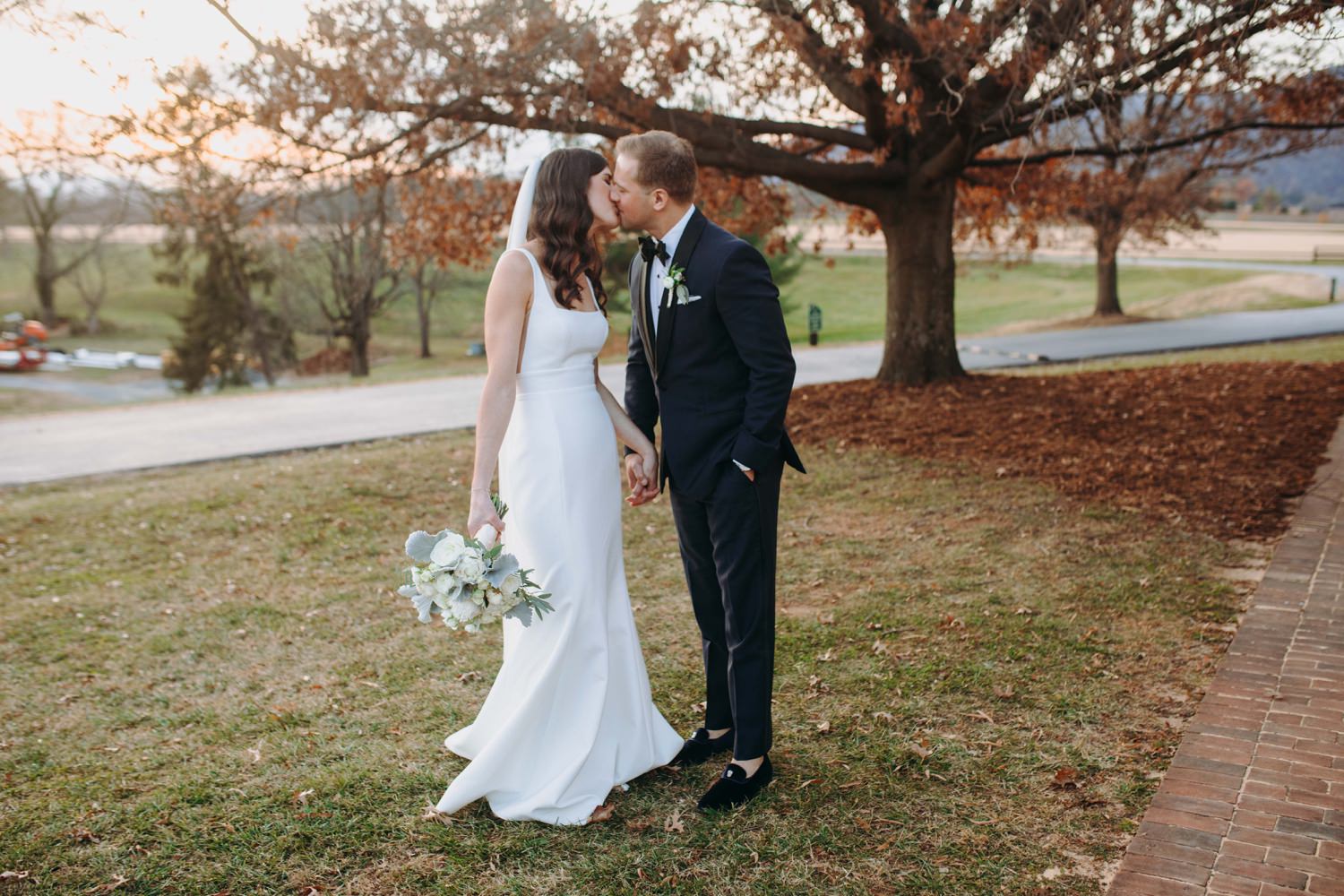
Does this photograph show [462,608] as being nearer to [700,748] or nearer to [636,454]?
[636,454]

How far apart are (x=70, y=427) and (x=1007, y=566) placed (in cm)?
1420

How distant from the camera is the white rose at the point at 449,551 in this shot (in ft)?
11.9

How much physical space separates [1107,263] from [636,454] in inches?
1113

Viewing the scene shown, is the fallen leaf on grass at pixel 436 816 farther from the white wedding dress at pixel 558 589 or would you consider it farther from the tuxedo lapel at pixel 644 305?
the tuxedo lapel at pixel 644 305

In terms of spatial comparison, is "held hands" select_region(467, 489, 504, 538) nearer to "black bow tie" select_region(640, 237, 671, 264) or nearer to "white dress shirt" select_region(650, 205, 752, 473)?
"white dress shirt" select_region(650, 205, 752, 473)

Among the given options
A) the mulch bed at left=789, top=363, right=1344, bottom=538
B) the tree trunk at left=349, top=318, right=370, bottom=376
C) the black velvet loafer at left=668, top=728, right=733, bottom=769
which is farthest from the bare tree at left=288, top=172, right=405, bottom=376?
the black velvet loafer at left=668, top=728, right=733, bottom=769

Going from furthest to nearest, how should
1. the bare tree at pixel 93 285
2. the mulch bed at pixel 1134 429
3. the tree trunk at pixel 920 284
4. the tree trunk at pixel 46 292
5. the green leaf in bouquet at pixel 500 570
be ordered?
1. the bare tree at pixel 93 285
2. the tree trunk at pixel 46 292
3. the tree trunk at pixel 920 284
4. the mulch bed at pixel 1134 429
5. the green leaf in bouquet at pixel 500 570

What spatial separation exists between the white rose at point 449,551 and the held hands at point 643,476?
2.66 feet

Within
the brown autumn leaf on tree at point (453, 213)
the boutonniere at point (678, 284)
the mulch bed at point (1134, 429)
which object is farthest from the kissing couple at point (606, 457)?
the brown autumn leaf on tree at point (453, 213)

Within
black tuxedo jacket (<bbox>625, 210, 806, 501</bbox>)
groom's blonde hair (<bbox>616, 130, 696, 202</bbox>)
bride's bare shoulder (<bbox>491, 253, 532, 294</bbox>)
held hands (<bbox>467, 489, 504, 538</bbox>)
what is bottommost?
held hands (<bbox>467, 489, 504, 538</bbox>)

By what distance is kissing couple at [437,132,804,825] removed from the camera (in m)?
3.87

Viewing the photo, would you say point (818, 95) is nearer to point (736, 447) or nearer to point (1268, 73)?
point (1268, 73)

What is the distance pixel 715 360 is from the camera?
399 centimetres

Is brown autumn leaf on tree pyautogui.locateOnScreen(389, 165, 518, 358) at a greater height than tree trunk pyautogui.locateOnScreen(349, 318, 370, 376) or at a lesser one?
greater
